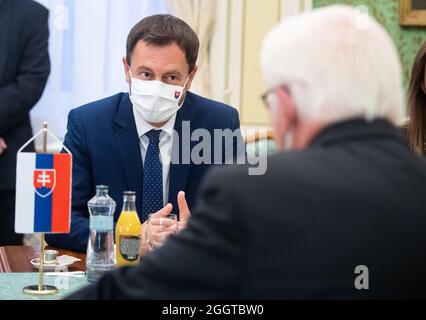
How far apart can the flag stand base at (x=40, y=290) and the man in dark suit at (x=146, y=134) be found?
72 centimetres

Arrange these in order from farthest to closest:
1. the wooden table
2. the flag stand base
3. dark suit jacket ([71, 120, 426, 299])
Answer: the wooden table, the flag stand base, dark suit jacket ([71, 120, 426, 299])

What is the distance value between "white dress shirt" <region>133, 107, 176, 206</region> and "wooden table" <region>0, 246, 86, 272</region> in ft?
1.61

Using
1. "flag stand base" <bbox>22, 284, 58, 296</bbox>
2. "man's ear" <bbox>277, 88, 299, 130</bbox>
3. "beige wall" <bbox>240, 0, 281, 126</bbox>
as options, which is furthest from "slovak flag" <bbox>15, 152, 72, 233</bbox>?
"beige wall" <bbox>240, 0, 281, 126</bbox>

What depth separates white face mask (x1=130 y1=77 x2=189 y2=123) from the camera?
284 cm

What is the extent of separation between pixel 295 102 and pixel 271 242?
27cm

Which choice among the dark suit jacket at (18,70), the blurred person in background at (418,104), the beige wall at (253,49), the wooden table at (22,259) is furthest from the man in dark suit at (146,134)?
the beige wall at (253,49)

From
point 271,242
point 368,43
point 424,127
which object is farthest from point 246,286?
point 424,127

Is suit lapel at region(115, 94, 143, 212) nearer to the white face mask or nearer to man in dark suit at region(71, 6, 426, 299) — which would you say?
the white face mask

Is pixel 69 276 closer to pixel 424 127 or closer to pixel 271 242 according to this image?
pixel 271 242

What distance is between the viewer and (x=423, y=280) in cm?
140

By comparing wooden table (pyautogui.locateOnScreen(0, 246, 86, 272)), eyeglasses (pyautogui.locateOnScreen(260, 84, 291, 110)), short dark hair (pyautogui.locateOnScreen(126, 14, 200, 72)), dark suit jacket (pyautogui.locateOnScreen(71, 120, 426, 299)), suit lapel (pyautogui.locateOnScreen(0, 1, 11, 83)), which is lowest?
wooden table (pyautogui.locateOnScreen(0, 246, 86, 272))

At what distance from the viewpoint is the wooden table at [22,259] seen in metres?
2.34

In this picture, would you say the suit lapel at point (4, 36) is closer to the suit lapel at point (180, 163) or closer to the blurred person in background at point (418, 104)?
the suit lapel at point (180, 163)

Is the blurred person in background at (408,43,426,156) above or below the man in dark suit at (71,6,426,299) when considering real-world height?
above
